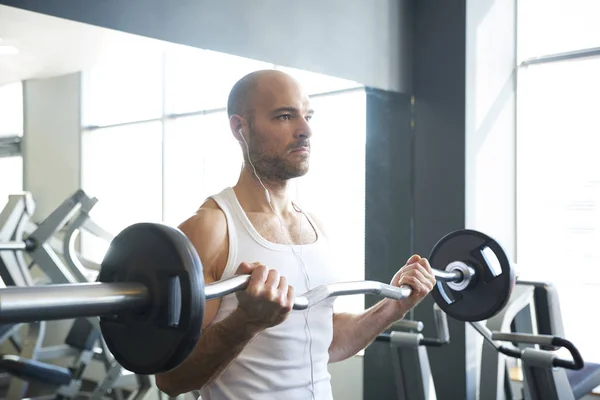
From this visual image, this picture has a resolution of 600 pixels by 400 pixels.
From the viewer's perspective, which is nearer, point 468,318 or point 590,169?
point 468,318

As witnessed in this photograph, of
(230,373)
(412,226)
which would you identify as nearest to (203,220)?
(230,373)

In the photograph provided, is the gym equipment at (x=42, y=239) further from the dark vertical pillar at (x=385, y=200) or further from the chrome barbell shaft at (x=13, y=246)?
the dark vertical pillar at (x=385, y=200)

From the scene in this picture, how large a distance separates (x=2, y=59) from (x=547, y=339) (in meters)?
2.03

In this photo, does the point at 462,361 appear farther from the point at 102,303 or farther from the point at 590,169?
the point at 102,303

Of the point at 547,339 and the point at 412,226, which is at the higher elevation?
the point at 412,226

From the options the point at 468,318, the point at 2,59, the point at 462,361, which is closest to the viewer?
the point at 468,318

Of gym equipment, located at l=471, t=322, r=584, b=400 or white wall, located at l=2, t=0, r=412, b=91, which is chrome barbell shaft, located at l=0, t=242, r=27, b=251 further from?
gym equipment, located at l=471, t=322, r=584, b=400

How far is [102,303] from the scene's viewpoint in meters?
0.70

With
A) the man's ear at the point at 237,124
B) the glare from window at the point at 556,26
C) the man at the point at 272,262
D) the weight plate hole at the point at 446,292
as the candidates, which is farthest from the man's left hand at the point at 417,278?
the glare from window at the point at 556,26

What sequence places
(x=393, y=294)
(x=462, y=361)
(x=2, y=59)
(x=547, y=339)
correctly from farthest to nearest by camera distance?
(x=462, y=361), (x=547, y=339), (x=2, y=59), (x=393, y=294)

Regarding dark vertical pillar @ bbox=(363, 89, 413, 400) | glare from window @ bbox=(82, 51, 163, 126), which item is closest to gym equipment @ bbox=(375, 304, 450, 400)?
dark vertical pillar @ bbox=(363, 89, 413, 400)

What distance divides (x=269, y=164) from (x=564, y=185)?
253 cm

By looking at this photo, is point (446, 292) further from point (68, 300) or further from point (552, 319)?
point (552, 319)

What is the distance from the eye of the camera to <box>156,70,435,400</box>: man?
4.06 feet
